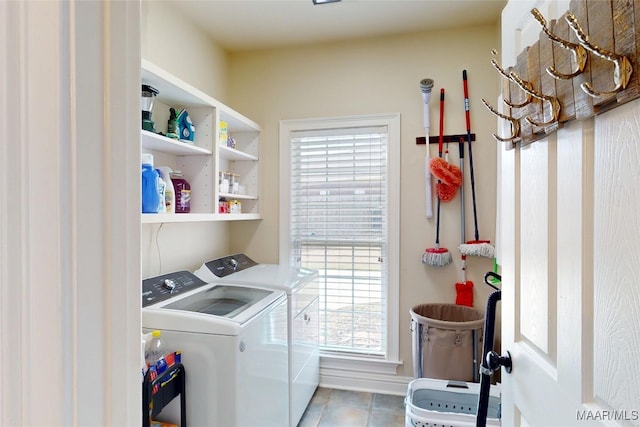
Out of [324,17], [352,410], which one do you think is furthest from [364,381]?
[324,17]

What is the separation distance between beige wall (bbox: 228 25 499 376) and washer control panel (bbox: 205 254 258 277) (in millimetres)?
168

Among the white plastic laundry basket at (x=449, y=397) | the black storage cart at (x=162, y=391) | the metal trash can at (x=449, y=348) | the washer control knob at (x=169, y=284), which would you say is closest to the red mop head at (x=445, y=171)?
the metal trash can at (x=449, y=348)

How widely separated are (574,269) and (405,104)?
2.06 meters

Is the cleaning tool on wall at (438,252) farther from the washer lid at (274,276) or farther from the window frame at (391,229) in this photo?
the washer lid at (274,276)

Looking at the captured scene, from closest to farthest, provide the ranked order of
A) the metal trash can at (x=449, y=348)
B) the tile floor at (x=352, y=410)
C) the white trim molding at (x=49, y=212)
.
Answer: the white trim molding at (x=49, y=212) < the metal trash can at (x=449, y=348) < the tile floor at (x=352, y=410)

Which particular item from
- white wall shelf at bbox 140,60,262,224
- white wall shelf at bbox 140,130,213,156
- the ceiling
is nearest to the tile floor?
white wall shelf at bbox 140,60,262,224

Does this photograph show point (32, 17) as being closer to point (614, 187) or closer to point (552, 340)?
point (614, 187)

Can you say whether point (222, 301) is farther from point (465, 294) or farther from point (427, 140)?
point (427, 140)

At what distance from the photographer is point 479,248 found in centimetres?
236

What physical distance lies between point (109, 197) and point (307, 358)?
216 centimetres

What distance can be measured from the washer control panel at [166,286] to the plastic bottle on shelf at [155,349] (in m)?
0.23

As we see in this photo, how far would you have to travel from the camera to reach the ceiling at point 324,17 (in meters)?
2.24

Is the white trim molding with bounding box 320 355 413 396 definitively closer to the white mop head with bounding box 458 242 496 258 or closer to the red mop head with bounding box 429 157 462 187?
the white mop head with bounding box 458 242 496 258

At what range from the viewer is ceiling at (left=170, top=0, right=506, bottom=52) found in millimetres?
2238
